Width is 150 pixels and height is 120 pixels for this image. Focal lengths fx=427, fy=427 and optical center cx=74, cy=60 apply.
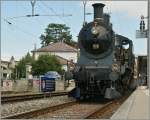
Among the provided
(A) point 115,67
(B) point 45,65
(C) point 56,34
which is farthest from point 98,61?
(C) point 56,34

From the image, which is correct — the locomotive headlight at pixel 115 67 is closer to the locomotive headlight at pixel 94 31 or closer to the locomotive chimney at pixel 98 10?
the locomotive headlight at pixel 94 31

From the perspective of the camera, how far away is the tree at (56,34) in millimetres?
107681

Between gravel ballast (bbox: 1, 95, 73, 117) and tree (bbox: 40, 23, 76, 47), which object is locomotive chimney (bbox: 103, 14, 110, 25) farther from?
tree (bbox: 40, 23, 76, 47)

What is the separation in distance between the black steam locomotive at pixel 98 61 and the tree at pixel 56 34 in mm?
85297

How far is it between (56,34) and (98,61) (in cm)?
9316

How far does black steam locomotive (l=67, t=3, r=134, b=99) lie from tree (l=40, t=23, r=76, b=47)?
8530cm

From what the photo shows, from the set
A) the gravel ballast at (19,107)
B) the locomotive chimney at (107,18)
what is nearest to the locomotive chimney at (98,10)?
the locomotive chimney at (107,18)

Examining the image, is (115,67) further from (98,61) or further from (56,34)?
(56,34)

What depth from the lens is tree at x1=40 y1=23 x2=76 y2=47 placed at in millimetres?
107681

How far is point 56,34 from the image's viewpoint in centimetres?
11306

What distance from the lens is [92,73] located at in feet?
65.0

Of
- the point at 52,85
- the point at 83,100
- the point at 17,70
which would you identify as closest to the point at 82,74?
the point at 83,100

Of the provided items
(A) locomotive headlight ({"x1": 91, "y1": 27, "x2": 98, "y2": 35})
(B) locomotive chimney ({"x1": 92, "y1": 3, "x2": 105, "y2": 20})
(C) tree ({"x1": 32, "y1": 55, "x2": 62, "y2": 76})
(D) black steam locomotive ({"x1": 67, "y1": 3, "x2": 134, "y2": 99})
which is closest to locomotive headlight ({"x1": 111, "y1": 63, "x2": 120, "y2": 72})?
(D) black steam locomotive ({"x1": 67, "y1": 3, "x2": 134, "y2": 99})

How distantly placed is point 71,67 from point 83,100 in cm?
174
